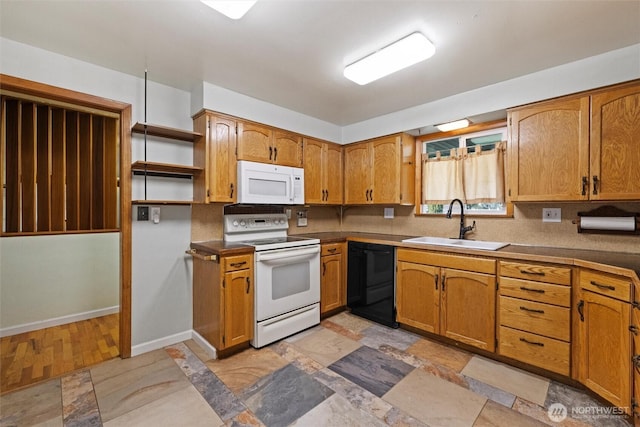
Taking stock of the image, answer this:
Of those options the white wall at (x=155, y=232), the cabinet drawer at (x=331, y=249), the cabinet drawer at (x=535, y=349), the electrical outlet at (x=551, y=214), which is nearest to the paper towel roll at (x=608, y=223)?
the electrical outlet at (x=551, y=214)

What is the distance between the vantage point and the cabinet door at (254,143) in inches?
109

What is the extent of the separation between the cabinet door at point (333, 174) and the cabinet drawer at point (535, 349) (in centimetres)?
223

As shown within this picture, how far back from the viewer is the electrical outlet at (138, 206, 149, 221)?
8.08 ft

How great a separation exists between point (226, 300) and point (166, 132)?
1.55 m

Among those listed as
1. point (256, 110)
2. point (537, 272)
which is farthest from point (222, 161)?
point (537, 272)

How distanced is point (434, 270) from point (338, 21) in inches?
83.9

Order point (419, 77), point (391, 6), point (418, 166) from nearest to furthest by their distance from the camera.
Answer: point (391, 6) → point (419, 77) → point (418, 166)

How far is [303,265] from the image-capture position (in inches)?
113

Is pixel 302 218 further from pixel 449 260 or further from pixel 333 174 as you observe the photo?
pixel 449 260

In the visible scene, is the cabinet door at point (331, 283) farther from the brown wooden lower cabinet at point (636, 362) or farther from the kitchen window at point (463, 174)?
the brown wooden lower cabinet at point (636, 362)

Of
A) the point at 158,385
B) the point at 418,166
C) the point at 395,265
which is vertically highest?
the point at 418,166

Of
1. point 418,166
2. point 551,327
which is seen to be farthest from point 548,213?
point 418,166

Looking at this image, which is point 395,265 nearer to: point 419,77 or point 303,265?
point 303,265

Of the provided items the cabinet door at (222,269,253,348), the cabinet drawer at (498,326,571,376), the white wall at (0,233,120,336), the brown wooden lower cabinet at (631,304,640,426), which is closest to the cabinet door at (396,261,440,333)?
the cabinet drawer at (498,326,571,376)
